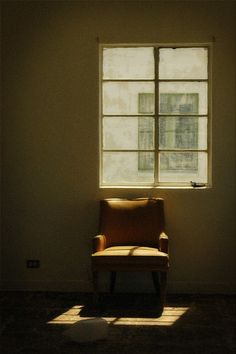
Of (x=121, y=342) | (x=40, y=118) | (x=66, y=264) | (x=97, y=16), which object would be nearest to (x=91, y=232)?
(x=66, y=264)

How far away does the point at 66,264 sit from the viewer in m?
5.99

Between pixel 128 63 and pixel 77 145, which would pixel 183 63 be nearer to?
pixel 128 63

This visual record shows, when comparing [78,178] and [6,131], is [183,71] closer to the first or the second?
[78,178]

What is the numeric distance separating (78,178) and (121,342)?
2.14 m

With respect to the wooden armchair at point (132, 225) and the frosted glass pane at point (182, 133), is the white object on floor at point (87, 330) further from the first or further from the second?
the frosted glass pane at point (182, 133)

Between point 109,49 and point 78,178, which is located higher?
point 109,49

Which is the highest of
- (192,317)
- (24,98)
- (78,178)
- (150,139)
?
(24,98)

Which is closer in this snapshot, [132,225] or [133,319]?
[133,319]

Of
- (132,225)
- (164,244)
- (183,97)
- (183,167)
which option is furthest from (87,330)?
(183,97)

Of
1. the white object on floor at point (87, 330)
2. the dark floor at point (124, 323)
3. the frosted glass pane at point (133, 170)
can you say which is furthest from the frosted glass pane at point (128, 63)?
the white object on floor at point (87, 330)

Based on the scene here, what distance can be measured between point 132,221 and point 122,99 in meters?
1.35

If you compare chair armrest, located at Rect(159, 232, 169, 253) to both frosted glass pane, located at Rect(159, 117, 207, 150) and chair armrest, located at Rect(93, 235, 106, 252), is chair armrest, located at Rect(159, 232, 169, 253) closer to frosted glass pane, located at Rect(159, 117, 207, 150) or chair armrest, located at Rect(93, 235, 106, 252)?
chair armrest, located at Rect(93, 235, 106, 252)

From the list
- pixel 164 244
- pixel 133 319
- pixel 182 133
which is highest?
pixel 182 133

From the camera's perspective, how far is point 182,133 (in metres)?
6.02
